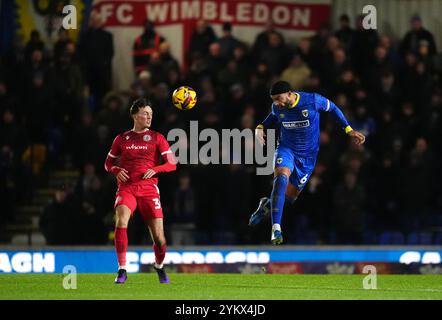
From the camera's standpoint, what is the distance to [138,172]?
13719 millimetres

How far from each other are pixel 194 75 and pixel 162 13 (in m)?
2.97

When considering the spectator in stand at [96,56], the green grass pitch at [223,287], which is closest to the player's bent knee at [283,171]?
the green grass pitch at [223,287]

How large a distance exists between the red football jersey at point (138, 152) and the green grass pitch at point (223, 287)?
1.28 meters

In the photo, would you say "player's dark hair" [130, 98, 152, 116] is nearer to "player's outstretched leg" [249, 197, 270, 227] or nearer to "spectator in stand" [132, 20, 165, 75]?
"player's outstretched leg" [249, 197, 270, 227]

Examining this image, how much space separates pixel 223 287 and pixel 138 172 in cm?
167

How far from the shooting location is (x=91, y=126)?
64.0 feet

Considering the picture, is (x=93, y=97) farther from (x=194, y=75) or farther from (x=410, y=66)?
(x=410, y=66)

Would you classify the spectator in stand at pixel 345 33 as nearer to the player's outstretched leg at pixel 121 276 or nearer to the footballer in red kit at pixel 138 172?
the footballer in red kit at pixel 138 172

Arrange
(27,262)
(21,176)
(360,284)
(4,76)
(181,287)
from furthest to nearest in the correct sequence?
(4,76) → (21,176) → (27,262) → (360,284) → (181,287)

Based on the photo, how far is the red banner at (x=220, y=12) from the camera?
22.2 meters

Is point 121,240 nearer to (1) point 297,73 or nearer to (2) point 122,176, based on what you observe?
(2) point 122,176

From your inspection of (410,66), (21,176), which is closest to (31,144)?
(21,176)

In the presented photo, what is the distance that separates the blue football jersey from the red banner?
7.95 metres

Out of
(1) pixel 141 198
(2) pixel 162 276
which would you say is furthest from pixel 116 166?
(2) pixel 162 276
